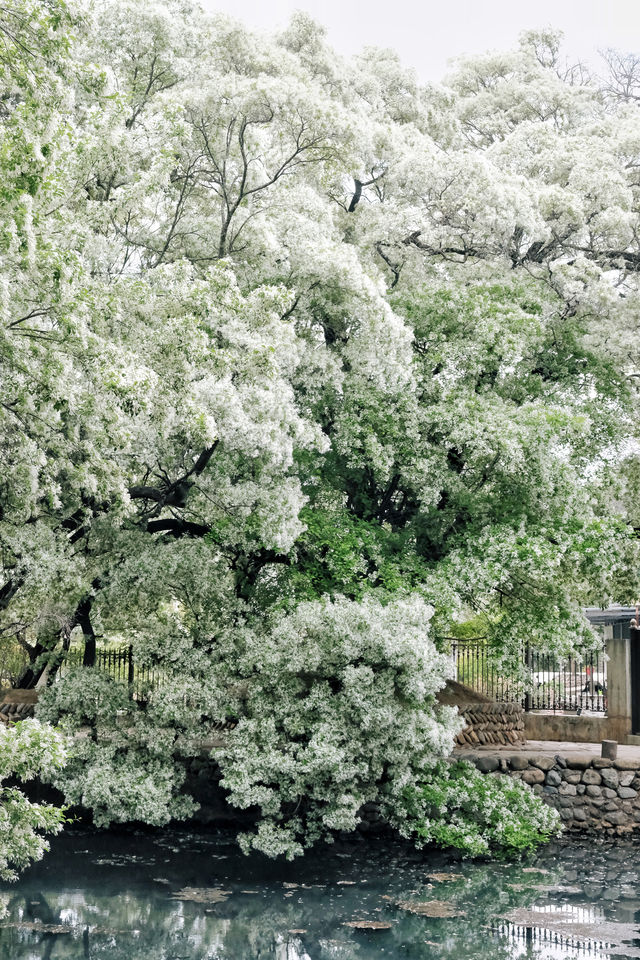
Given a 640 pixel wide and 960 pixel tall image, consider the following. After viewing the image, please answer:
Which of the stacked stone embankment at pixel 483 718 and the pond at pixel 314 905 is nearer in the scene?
the pond at pixel 314 905

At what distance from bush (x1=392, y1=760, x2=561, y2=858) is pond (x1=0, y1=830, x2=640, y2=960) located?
0.39 metres

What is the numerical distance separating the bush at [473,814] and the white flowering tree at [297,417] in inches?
29.6

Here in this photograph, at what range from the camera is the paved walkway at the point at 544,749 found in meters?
19.0

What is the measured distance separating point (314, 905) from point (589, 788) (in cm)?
738

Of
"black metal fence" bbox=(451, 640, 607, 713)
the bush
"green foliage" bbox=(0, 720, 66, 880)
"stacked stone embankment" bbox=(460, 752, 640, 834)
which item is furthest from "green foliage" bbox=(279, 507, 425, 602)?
"green foliage" bbox=(0, 720, 66, 880)

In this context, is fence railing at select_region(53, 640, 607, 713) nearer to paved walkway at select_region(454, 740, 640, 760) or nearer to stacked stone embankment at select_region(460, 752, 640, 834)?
paved walkway at select_region(454, 740, 640, 760)

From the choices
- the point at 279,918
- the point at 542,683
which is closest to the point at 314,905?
the point at 279,918

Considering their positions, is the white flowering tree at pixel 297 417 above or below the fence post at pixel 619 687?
above

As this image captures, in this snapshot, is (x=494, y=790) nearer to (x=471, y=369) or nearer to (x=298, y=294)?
(x=471, y=369)

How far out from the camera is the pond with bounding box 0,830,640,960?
37.6ft

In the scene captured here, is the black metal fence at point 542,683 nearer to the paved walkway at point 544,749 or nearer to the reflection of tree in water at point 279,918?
the paved walkway at point 544,749

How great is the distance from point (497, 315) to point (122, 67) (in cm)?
727

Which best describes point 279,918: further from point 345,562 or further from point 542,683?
point 542,683

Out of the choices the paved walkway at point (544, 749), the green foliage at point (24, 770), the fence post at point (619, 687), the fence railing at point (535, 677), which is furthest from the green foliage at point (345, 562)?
the green foliage at point (24, 770)
